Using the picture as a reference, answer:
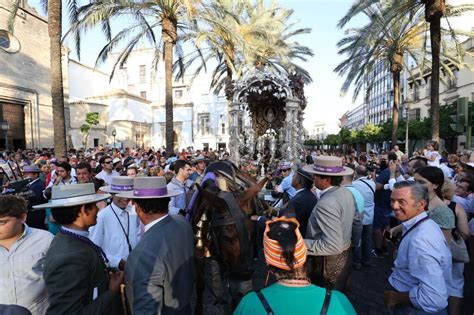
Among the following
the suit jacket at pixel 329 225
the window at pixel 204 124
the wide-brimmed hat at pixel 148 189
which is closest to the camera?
the wide-brimmed hat at pixel 148 189

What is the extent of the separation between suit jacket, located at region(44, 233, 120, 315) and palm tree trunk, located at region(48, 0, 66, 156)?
26.7 feet

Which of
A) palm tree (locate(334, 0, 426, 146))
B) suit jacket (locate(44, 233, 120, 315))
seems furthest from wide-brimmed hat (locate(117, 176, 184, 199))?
palm tree (locate(334, 0, 426, 146))

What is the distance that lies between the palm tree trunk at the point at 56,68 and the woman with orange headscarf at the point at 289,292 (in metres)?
9.14

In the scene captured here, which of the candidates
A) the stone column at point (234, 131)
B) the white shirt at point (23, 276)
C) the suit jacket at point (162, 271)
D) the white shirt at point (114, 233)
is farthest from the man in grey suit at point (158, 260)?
the stone column at point (234, 131)

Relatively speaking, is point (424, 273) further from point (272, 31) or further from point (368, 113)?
point (368, 113)

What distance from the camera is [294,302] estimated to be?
1.53 metres

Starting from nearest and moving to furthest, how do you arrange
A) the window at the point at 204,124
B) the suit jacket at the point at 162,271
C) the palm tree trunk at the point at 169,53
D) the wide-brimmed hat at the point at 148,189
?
the suit jacket at the point at 162,271 < the wide-brimmed hat at the point at 148,189 < the palm tree trunk at the point at 169,53 < the window at the point at 204,124

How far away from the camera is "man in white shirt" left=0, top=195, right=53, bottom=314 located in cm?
220

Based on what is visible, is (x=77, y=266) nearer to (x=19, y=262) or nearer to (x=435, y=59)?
(x=19, y=262)

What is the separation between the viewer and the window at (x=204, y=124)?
4266cm

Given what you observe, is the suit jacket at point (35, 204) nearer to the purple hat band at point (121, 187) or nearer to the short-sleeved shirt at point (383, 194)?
the purple hat band at point (121, 187)

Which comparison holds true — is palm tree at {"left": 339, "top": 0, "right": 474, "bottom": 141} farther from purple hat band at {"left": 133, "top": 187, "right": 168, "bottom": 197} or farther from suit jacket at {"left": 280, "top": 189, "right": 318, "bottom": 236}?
purple hat band at {"left": 133, "top": 187, "right": 168, "bottom": 197}

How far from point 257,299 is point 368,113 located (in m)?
75.8

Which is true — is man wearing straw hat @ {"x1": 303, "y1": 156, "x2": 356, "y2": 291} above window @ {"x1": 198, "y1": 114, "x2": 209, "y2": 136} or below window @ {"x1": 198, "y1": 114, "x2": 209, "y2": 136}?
below
